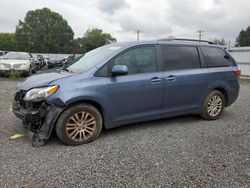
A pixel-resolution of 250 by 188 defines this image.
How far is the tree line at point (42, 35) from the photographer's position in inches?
2424

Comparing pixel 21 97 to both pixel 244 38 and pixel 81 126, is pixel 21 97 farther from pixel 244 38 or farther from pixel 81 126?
pixel 244 38

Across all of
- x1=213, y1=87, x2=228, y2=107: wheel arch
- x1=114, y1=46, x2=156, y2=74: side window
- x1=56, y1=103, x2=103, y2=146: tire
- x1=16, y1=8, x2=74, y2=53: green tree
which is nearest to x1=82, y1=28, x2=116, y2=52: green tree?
x1=16, y1=8, x2=74, y2=53: green tree

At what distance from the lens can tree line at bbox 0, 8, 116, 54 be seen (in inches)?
2424

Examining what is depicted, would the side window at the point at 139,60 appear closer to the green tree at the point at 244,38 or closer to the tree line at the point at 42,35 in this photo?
the green tree at the point at 244,38

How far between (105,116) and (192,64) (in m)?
2.20

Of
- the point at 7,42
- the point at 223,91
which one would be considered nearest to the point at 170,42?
the point at 223,91

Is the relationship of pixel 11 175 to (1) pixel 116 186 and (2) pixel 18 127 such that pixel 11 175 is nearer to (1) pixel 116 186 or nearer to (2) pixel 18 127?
(1) pixel 116 186

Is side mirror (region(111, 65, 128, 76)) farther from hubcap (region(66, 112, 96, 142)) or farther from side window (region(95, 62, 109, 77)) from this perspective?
hubcap (region(66, 112, 96, 142))

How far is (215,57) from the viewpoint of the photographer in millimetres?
5152

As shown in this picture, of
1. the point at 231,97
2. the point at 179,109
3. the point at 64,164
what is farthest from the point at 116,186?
the point at 231,97

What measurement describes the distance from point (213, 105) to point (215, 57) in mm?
1085

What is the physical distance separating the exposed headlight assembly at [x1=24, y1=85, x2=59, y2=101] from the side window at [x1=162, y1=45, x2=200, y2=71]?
2.11m

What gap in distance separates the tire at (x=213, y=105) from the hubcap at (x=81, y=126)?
260 cm

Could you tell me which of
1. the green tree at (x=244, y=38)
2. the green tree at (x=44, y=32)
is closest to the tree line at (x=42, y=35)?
the green tree at (x=44, y=32)
